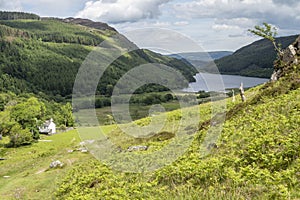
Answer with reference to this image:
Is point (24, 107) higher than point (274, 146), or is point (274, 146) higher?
point (274, 146)

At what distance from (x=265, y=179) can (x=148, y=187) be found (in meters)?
4.59

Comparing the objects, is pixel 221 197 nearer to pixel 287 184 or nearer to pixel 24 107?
pixel 287 184

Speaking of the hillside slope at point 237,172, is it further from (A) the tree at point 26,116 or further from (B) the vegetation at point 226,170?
(A) the tree at point 26,116

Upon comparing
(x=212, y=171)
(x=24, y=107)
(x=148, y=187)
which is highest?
(x=212, y=171)

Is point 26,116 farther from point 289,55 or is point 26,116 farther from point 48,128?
point 289,55

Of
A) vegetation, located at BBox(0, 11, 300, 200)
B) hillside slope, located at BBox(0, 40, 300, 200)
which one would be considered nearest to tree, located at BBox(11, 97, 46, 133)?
vegetation, located at BBox(0, 11, 300, 200)

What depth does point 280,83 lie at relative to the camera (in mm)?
25688

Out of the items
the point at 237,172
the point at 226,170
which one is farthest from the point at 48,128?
the point at 237,172

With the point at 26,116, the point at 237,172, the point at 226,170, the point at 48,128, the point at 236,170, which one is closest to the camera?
the point at 237,172

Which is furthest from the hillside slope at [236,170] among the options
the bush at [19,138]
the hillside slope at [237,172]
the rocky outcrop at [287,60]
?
the bush at [19,138]

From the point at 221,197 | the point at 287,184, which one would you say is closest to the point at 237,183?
the point at 221,197

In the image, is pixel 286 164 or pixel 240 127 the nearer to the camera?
pixel 286 164

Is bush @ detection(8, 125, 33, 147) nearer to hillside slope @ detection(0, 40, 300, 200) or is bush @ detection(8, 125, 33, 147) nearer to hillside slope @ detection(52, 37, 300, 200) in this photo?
hillside slope @ detection(0, 40, 300, 200)

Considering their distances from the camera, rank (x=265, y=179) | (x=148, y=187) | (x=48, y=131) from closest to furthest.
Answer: (x=265, y=179) < (x=148, y=187) < (x=48, y=131)
